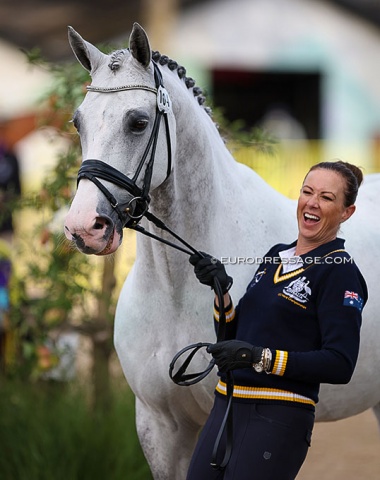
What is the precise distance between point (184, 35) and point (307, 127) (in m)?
3.87

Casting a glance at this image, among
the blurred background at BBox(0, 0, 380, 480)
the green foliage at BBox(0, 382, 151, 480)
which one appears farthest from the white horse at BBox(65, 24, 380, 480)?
the blurred background at BBox(0, 0, 380, 480)

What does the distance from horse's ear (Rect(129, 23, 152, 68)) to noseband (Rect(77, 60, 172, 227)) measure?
0.24ft

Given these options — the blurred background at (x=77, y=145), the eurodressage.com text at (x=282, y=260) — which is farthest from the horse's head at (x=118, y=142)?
the blurred background at (x=77, y=145)

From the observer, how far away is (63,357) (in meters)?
5.89

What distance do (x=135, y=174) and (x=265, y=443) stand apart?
960 mm

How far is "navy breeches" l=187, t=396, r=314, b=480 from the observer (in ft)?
9.10

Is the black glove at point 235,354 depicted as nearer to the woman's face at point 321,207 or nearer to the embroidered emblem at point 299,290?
the embroidered emblem at point 299,290

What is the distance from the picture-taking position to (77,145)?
5.16 metres

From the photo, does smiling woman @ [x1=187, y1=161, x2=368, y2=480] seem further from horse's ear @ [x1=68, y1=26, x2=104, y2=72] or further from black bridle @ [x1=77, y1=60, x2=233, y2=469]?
horse's ear @ [x1=68, y1=26, x2=104, y2=72]

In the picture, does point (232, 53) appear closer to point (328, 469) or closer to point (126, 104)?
point (328, 469)

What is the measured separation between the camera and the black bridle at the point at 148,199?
2.89 metres

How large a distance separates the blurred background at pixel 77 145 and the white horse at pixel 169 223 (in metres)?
1.23

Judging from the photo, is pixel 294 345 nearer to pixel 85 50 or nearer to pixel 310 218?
pixel 310 218

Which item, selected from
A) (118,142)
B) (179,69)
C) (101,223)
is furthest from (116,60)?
(101,223)
